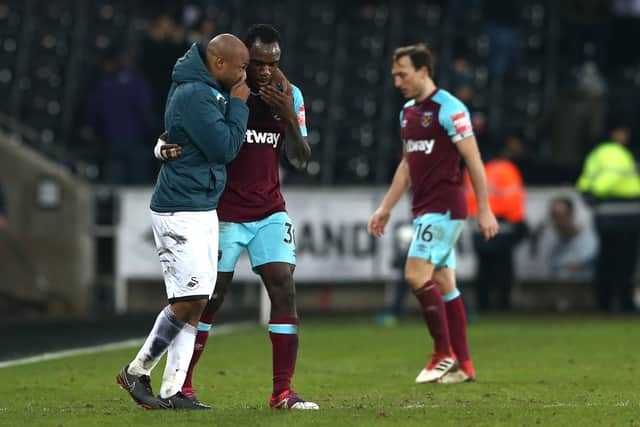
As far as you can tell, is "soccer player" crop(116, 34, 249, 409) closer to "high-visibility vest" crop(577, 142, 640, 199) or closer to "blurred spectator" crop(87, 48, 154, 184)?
"high-visibility vest" crop(577, 142, 640, 199)

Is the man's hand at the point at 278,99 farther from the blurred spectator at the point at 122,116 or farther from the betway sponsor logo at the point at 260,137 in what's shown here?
the blurred spectator at the point at 122,116

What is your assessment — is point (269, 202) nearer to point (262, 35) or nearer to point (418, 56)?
point (262, 35)

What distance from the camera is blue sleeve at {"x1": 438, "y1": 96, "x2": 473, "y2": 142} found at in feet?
33.8

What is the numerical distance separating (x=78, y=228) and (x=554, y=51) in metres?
8.87

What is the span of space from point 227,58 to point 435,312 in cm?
329

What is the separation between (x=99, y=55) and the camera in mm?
22359

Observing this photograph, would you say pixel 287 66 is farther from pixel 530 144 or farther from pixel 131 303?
pixel 131 303

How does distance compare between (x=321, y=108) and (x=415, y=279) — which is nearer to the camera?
(x=415, y=279)

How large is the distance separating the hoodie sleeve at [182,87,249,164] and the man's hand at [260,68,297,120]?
0.35 meters

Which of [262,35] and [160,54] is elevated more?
[160,54]

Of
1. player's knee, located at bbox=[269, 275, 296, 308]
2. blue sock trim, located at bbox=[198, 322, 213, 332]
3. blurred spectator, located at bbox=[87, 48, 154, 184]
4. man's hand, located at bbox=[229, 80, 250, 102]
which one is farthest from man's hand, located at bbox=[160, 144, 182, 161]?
blurred spectator, located at bbox=[87, 48, 154, 184]

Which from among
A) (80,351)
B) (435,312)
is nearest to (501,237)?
(80,351)

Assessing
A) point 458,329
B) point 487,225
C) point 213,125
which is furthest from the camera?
point 458,329

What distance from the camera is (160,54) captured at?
2003cm
